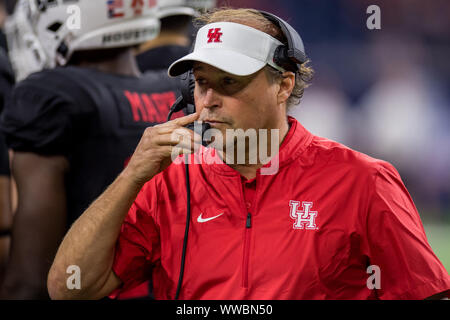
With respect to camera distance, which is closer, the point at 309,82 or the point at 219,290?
the point at 219,290

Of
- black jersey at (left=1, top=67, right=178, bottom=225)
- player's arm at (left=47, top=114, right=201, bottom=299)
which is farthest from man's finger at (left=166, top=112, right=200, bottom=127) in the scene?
black jersey at (left=1, top=67, right=178, bottom=225)

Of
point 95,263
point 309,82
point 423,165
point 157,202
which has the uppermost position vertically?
point 309,82

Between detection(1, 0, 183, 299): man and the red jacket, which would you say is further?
detection(1, 0, 183, 299): man

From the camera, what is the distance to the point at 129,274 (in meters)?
1.57

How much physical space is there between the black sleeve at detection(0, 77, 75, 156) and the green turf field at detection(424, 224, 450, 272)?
5.63m

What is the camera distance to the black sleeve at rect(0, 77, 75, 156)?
1.92 meters

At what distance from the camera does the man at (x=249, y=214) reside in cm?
140

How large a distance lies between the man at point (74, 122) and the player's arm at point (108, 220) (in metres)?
0.40

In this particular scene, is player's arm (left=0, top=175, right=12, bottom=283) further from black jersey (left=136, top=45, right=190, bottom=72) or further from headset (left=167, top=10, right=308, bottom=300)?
headset (left=167, top=10, right=308, bottom=300)

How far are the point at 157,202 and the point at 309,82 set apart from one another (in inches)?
23.8

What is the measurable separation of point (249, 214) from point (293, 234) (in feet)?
A: 0.38

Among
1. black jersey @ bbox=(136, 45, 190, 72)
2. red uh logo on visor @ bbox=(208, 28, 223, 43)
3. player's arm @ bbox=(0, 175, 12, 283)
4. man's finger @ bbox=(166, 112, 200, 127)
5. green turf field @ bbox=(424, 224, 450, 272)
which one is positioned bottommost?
green turf field @ bbox=(424, 224, 450, 272)
